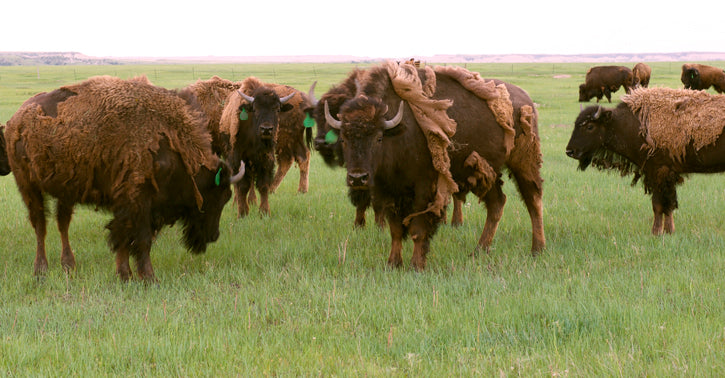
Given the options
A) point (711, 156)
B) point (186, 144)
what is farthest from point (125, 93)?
point (711, 156)

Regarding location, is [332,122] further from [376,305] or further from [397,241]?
[376,305]

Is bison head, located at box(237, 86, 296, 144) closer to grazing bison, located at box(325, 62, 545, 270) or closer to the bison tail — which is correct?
the bison tail

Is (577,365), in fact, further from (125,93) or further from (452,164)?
(125,93)

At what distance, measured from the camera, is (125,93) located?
220 inches

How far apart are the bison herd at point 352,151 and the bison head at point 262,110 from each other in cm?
236

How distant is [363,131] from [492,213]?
2325 millimetres

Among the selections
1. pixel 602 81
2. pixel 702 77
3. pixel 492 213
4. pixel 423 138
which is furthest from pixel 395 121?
pixel 602 81

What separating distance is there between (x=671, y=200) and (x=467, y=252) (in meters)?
2.51

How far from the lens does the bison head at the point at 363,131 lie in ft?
17.0

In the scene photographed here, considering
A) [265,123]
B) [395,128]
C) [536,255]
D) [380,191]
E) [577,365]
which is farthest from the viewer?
[265,123]

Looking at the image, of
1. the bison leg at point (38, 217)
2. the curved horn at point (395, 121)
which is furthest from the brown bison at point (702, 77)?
the bison leg at point (38, 217)

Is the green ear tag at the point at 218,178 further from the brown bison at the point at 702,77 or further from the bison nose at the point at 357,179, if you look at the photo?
the brown bison at the point at 702,77

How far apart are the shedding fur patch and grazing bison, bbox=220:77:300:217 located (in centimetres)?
486

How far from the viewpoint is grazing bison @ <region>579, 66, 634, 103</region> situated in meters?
31.0
